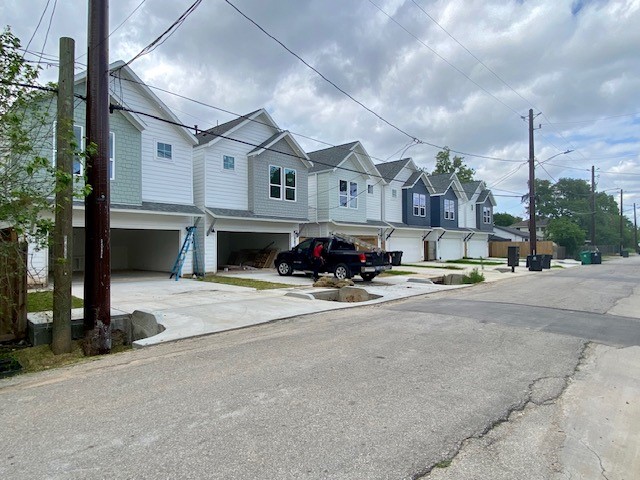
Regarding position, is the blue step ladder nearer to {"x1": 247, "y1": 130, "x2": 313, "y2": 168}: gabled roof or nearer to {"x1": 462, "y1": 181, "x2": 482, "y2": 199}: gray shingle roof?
{"x1": 247, "y1": 130, "x2": 313, "y2": 168}: gabled roof

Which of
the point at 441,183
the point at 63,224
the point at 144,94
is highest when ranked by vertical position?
the point at 144,94

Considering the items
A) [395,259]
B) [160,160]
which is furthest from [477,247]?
[160,160]

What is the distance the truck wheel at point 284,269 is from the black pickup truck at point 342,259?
0.20 m

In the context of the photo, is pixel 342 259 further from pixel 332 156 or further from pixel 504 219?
pixel 504 219

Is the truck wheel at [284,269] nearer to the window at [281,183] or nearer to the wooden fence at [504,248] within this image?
the window at [281,183]

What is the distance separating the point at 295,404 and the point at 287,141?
19407 mm

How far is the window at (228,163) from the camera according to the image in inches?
800

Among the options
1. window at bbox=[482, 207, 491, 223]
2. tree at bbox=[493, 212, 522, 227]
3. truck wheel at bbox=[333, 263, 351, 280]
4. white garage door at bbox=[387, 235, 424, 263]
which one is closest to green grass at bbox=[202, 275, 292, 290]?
truck wheel at bbox=[333, 263, 351, 280]

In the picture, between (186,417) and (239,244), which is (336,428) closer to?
(186,417)

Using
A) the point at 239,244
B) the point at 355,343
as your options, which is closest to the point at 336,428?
the point at 355,343

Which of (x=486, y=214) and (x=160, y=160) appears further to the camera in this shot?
(x=486, y=214)

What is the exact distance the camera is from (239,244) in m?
27.3

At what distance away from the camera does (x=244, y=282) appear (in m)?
16.5

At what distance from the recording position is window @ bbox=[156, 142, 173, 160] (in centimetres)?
1811
